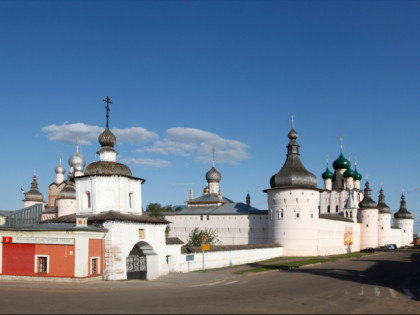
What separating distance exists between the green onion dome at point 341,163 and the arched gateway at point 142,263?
53499 millimetres

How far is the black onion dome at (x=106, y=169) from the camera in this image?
23.4 m

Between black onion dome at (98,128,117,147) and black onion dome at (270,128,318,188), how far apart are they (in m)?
22.3

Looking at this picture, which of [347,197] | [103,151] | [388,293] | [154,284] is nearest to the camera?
[388,293]

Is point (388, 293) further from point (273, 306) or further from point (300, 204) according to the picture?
point (300, 204)

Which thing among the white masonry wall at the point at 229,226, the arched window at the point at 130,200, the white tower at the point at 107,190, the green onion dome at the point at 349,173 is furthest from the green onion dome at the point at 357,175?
the arched window at the point at 130,200

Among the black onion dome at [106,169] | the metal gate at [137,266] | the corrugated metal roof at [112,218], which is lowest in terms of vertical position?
the metal gate at [137,266]

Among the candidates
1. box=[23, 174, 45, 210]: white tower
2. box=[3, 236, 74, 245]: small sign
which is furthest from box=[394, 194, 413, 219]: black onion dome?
box=[3, 236, 74, 245]: small sign

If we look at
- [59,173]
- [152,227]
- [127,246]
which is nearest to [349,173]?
[59,173]

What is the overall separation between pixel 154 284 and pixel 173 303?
5.75 m

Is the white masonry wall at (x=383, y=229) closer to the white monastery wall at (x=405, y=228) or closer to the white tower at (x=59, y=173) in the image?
the white monastery wall at (x=405, y=228)

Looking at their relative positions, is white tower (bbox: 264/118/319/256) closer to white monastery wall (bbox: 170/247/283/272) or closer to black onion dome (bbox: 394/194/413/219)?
white monastery wall (bbox: 170/247/283/272)

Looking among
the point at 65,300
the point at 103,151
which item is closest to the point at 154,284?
the point at 65,300

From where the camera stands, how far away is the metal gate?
22227 millimetres

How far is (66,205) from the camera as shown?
56.7 m
